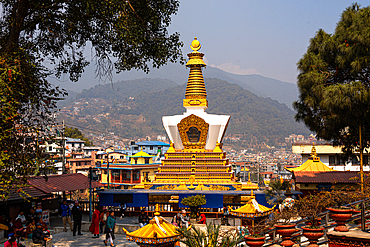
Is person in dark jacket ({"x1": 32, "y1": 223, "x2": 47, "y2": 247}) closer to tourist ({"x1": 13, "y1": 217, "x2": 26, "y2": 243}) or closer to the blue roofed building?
tourist ({"x1": 13, "y1": 217, "x2": 26, "y2": 243})

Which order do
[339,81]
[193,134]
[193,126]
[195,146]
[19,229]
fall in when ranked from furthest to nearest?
[193,134]
[193,126]
[195,146]
[339,81]
[19,229]

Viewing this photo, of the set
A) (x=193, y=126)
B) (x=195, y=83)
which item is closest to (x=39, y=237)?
(x=193, y=126)

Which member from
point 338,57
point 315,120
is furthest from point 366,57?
point 315,120

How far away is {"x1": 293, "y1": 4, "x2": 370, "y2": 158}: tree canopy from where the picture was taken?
57.1 feet

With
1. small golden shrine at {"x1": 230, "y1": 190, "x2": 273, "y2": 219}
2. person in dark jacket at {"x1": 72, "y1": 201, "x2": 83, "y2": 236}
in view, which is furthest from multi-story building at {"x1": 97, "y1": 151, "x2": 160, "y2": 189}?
small golden shrine at {"x1": 230, "y1": 190, "x2": 273, "y2": 219}

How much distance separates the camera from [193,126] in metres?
32.6

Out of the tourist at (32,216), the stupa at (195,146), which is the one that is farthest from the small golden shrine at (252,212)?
the stupa at (195,146)

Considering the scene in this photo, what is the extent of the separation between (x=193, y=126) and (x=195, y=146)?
1.63m

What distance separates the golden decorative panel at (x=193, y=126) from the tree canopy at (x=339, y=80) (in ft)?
37.2

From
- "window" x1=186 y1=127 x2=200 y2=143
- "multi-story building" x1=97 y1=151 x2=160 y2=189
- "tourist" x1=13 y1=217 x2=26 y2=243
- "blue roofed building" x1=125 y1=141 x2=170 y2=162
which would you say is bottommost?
"multi-story building" x1=97 y1=151 x2=160 y2=189

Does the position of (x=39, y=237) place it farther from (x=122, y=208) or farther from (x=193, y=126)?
(x=193, y=126)

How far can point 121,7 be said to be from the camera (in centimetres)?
1147

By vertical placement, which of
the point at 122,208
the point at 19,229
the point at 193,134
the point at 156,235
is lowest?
the point at 122,208

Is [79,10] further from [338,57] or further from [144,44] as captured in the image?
[338,57]
